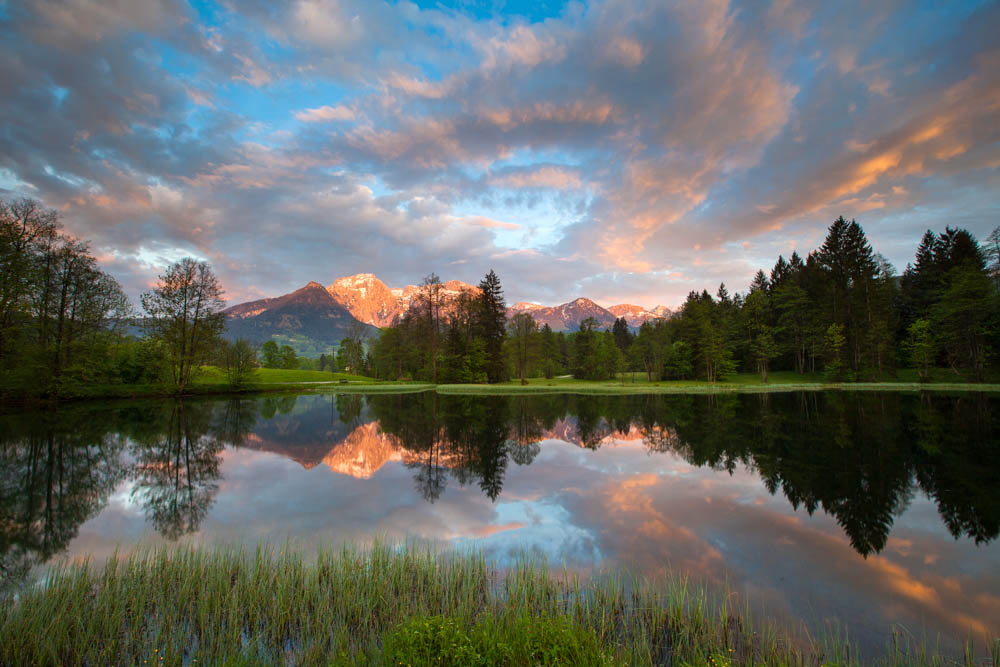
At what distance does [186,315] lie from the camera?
44.1m

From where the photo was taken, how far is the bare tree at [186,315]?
43.0m

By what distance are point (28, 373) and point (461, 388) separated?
4092cm

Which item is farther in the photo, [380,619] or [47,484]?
[47,484]

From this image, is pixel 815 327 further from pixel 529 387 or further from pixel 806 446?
pixel 806 446

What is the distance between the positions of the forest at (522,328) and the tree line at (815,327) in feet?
0.75

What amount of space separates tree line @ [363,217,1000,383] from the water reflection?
1063 inches

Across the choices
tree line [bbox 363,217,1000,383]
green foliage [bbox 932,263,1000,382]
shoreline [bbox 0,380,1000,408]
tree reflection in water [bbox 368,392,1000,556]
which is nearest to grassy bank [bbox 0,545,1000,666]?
tree reflection in water [bbox 368,392,1000,556]

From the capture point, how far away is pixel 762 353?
208ft

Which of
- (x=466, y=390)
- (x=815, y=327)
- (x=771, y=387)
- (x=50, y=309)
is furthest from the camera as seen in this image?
(x=815, y=327)

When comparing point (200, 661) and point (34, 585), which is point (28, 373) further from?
point (200, 661)

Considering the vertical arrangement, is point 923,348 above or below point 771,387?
above

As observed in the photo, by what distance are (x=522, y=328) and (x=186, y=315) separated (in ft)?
169

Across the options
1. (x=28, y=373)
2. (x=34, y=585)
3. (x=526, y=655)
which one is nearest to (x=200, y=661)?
(x=526, y=655)

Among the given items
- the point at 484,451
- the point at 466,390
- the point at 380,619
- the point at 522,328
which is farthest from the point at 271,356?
the point at 380,619
